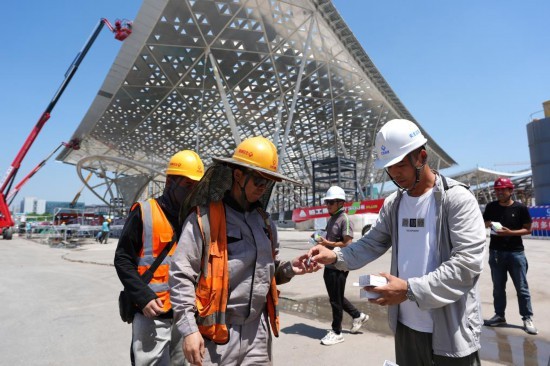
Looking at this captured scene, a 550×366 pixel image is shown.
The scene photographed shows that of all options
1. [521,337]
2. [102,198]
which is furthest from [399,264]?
[102,198]

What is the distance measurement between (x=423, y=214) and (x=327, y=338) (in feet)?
8.47

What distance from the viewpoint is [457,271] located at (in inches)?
57.2

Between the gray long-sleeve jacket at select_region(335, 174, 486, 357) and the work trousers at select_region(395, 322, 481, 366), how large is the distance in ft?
0.17

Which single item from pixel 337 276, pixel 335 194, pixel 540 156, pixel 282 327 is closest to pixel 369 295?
pixel 337 276

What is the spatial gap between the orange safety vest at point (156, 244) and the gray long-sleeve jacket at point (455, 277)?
1.55 metres

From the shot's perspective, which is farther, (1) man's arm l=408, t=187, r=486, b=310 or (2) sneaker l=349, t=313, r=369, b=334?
(2) sneaker l=349, t=313, r=369, b=334

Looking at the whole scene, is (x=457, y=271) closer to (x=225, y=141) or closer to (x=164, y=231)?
(x=164, y=231)

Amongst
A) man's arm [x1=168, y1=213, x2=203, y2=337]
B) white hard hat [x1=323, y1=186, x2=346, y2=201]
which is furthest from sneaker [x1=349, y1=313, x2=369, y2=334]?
man's arm [x1=168, y1=213, x2=203, y2=337]

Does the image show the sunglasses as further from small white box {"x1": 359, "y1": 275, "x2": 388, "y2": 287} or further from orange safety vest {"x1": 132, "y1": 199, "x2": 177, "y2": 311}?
orange safety vest {"x1": 132, "y1": 199, "x2": 177, "y2": 311}

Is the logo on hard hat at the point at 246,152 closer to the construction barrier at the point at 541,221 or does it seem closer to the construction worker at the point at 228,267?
the construction worker at the point at 228,267

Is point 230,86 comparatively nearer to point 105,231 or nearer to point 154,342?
point 105,231

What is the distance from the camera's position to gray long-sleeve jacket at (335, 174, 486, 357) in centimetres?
146

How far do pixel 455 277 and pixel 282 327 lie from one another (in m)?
3.33

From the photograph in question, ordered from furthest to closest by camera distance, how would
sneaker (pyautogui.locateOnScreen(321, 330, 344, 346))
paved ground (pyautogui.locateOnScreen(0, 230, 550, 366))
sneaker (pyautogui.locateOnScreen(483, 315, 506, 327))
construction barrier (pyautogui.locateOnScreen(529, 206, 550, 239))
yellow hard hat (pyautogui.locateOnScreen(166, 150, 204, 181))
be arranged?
1. construction barrier (pyautogui.locateOnScreen(529, 206, 550, 239))
2. sneaker (pyautogui.locateOnScreen(483, 315, 506, 327))
3. sneaker (pyautogui.locateOnScreen(321, 330, 344, 346))
4. paved ground (pyautogui.locateOnScreen(0, 230, 550, 366))
5. yellow hard hat (pyautogui.locateOnScreen(166, 150, 204, 181))
